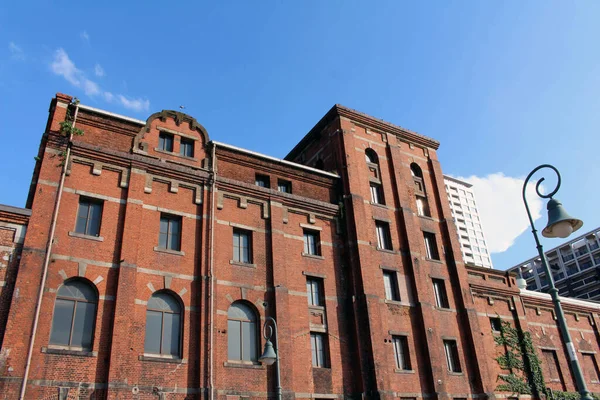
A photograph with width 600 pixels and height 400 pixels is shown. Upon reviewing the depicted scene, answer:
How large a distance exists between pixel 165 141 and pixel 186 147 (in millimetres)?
1066

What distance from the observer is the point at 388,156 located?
31875mm

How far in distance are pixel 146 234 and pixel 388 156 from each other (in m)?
16.7

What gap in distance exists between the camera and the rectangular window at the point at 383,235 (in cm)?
2863

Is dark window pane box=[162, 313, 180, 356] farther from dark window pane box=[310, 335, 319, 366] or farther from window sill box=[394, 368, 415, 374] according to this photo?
window sill box=[394, 368, 415, 374]

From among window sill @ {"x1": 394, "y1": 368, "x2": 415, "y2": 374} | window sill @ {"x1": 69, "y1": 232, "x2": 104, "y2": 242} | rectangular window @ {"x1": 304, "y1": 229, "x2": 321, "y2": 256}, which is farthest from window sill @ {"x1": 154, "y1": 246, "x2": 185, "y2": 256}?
window sill @ {"x1": 394, "y1": 368, "x2": 415, "y2": 374}

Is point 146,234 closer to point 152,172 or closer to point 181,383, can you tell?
point 152,172

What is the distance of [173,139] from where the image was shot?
80.9 ft

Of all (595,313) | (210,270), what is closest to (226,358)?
(210,270)

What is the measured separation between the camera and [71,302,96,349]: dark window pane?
725 inches

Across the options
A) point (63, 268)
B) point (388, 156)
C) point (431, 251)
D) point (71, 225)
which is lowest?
point (63, 268)

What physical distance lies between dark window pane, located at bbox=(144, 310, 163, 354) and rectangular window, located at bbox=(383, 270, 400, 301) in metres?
12.3

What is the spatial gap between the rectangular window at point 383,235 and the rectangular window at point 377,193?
1.48 meters

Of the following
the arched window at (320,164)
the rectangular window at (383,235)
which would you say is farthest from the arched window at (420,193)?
the arched window at (320,164)

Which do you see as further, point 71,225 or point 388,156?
point 388,156
